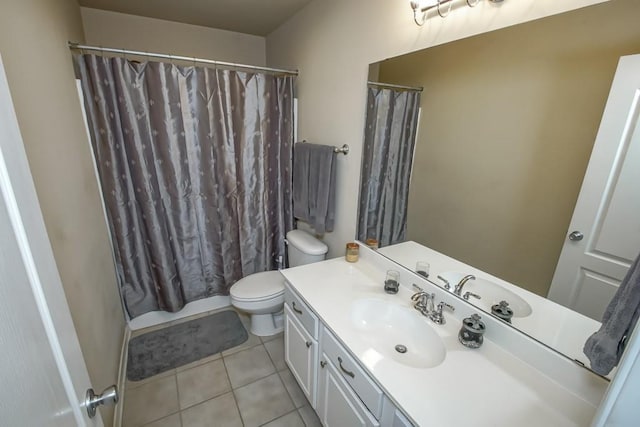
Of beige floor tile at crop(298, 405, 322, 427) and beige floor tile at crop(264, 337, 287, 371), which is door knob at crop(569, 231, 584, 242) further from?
beige floor tile at crop(264, 337, 287, 371)

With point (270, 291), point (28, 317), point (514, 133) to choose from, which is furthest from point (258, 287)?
point (514, 133)

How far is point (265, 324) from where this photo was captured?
2.13 metres

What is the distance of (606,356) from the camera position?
67cm

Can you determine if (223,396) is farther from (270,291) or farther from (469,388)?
(469,388)

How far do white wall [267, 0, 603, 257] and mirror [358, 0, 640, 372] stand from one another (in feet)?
0.15

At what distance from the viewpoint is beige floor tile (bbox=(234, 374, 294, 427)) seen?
153cm

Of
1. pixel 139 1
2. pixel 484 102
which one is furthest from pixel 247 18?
pixel 484 102

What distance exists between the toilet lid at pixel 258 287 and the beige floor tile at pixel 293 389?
0.51 meters

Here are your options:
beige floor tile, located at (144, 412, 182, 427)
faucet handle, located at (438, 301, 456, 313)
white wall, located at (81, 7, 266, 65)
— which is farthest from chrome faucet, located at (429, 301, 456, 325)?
white wall, located at (81, 7, 266, 65)

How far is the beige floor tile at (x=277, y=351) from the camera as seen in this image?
1888mm

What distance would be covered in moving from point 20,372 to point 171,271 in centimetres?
188

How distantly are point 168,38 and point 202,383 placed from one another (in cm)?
264

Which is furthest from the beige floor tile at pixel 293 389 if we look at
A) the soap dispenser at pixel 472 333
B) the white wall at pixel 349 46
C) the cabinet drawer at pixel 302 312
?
the soap dispenser at pixel 472 333

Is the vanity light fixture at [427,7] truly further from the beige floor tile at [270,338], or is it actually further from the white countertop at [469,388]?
the beige floor tile at [270,338]
